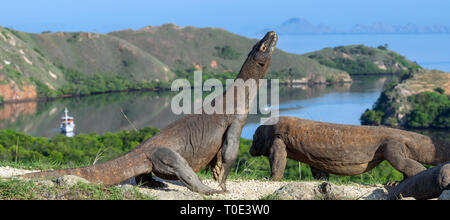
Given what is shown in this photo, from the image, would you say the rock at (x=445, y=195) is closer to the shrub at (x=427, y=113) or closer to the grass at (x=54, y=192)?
the grass at (x=54, y=192)

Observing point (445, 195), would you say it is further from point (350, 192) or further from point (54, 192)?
point (54, 192)

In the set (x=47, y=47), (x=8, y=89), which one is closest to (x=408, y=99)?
(x=8, y=89)

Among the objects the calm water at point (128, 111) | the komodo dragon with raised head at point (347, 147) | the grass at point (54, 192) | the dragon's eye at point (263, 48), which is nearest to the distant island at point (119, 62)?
the calm water at point (128, 111)

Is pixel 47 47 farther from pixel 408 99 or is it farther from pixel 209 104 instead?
pixel 209 104

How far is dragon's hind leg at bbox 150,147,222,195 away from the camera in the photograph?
917 cm

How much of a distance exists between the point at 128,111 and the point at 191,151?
98.2 meters

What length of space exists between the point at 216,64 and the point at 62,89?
192 ft

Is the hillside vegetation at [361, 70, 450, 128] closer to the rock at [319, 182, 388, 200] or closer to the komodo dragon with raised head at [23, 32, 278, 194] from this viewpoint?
the rock at [319, 182, 388, 200]

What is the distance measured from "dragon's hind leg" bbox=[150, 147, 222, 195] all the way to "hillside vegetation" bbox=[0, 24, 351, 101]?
112866mm

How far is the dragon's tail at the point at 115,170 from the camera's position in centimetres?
890

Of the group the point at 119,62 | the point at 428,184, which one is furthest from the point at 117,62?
the point at 428,184

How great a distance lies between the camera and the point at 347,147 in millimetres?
12188

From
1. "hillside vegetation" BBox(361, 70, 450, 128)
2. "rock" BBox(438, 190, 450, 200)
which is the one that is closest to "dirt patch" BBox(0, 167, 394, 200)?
"rock" BBox(438, 190, 450, 200)

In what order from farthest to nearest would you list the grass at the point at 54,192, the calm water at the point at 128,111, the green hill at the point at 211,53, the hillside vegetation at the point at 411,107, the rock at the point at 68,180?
the green hill at the point at 211,53, the hillside vegetation at the point at 411,107, the calm water at the point at 128,111, the rock at the point at 68,180, the grass at the point at 54,192
